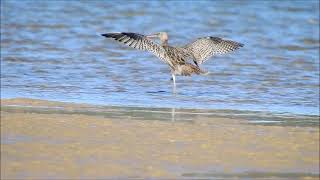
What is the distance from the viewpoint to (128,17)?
24859 millimetres

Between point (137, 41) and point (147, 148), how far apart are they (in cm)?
428

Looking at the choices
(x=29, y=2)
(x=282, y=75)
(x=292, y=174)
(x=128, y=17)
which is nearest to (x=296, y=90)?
(x=282, y=75)

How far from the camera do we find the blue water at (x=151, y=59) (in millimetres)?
12336

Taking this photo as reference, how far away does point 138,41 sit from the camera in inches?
497

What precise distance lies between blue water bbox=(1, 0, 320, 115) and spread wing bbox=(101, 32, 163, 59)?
1.86ft

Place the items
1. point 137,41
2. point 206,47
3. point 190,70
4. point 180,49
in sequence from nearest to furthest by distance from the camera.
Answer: point 137,41, point 190,70, point 180,49, point 206,47

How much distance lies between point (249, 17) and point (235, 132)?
16.8m

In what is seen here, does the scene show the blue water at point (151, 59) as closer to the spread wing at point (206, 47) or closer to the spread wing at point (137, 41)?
the spread wing at point (206, 47)

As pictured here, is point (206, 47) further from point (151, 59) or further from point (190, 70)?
point (151, 59)

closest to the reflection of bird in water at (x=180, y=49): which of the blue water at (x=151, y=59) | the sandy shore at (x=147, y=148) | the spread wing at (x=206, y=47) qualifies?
the spread wing at (x=206, y=47)

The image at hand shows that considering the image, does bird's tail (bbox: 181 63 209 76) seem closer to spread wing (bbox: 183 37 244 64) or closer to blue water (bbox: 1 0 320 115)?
blue water (bbox: 1 0 320 115)

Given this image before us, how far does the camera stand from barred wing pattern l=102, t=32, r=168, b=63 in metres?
12.4

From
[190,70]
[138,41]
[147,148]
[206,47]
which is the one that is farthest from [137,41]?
[147,148]


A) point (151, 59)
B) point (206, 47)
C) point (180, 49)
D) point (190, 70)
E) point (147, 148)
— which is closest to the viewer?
point (147, 148)
